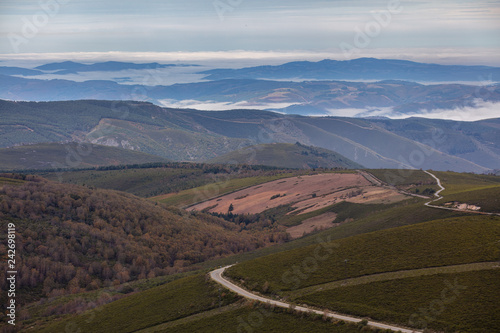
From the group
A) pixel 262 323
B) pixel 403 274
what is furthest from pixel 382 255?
pixel 262 323

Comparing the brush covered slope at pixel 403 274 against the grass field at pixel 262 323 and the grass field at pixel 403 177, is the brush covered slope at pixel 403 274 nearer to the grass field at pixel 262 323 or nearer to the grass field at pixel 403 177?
the grass field at pixel 262 323

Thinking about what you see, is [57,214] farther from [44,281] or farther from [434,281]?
[434,281]

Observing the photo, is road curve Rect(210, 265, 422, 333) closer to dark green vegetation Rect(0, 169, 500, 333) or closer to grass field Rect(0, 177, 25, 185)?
dark green vegetation Rect(0, 169, 500, 333)

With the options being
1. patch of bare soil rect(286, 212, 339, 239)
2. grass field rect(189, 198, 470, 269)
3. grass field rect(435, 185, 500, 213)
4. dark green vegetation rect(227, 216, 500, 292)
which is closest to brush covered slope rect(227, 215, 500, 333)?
dark green vegetation rect(227, 216, 500, 292)

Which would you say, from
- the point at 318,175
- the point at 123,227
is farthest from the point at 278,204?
the point at 123,227

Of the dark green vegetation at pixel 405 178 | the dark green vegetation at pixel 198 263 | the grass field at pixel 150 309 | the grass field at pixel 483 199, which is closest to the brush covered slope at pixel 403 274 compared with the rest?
the dark green vegetation at pixel 198 263

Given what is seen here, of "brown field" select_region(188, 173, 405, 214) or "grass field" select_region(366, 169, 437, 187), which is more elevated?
"grass field" select_region(366, 169, 437, 187)
